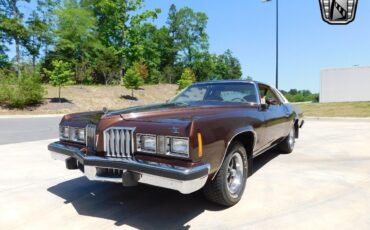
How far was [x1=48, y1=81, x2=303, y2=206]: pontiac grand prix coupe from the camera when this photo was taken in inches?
114

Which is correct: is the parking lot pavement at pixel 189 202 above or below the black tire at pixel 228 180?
below

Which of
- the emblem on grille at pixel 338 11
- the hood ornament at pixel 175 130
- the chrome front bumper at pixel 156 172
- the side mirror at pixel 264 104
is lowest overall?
the chrome front bumper at pixel 156 172

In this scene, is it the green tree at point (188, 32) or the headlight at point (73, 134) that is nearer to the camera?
the headlight at point (73, 134)

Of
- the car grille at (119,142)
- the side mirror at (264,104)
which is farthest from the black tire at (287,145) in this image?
the car grille at (119,142)

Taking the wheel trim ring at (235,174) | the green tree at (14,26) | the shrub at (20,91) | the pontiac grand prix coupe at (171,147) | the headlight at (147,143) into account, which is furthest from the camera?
the green tree at (14,26)

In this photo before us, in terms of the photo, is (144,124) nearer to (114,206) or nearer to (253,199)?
(114,206)

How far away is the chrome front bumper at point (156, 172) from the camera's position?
9.14 feet

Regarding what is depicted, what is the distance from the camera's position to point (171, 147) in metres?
2.96

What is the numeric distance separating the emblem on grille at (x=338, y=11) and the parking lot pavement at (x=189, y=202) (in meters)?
2.82

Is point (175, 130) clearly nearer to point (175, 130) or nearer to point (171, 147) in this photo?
point (175, 130)

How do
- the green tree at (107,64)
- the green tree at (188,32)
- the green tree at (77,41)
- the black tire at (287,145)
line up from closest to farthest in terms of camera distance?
the black tire at (287,145) → the green tree at (77,41) → the green tree at (107,64) → the green tree at (188,32)

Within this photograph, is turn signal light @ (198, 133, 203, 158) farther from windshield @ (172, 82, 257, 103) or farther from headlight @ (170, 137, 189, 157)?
windshield @ (172, 82, 257, 103)

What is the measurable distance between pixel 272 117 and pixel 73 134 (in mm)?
2989

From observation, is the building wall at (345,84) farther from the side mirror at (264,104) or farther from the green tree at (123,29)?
the side mirror at (264,104)
